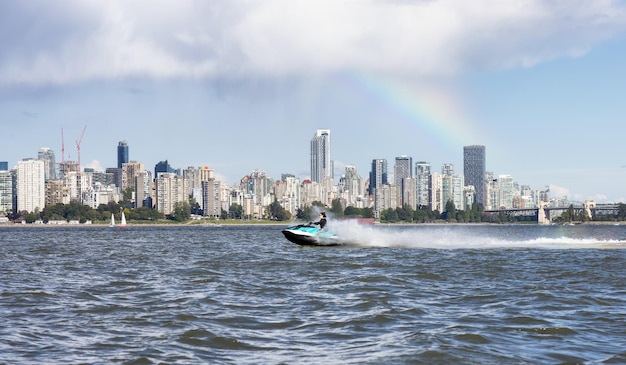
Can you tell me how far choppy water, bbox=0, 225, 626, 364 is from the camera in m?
18.5

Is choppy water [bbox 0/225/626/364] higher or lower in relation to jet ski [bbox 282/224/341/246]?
lower

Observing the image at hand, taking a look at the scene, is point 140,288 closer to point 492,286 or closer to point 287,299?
point 287,299

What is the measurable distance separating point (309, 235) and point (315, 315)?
122ft

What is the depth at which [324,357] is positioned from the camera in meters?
18.1

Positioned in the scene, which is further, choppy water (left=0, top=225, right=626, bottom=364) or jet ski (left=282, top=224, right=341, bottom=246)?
jet ski (left=282, top=224, right=341, bottom=246)

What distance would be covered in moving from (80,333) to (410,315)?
9.61 metres

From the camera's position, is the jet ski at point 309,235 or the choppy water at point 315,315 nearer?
the choppy water at point 315,315

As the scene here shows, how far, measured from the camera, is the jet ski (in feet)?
201

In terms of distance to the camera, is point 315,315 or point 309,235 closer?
point 315,315

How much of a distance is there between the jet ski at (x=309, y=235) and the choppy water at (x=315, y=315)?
18233mm

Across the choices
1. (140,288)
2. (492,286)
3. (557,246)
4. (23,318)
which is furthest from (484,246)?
(23,318)

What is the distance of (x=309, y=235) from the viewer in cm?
6116

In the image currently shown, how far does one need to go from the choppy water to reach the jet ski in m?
18.2

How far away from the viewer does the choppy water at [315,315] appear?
18.5 m
